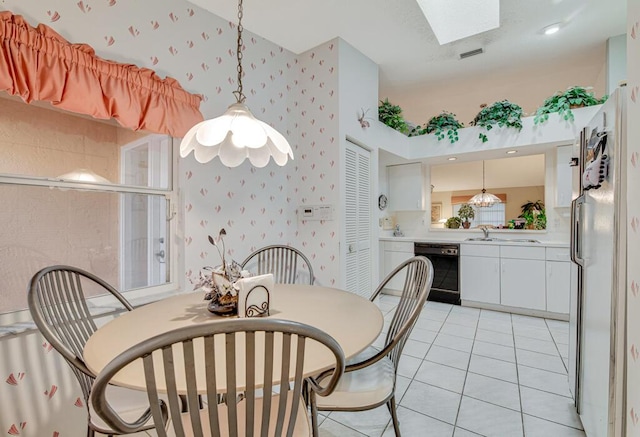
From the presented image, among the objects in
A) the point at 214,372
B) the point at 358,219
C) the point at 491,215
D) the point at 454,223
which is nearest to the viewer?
the point at 214,372

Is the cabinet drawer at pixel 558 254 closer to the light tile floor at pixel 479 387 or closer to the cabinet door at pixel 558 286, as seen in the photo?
the cabinet door at pixel 558 286

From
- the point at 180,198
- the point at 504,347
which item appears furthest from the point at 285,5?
the point at 504,347

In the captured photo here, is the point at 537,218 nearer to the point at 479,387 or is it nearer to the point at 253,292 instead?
the point at 479,387

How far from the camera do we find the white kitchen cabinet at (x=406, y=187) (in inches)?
177

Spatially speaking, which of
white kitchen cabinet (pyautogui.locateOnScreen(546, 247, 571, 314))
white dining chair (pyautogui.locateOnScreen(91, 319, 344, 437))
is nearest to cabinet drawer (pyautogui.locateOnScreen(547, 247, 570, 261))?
white kitchen cabinet (pyautogui.locateOnScreen(546, 247, 571, 314))

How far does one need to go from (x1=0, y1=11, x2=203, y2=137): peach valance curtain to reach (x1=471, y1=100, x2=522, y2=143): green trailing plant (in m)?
3.36

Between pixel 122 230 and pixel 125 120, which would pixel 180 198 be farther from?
pixel 125 120

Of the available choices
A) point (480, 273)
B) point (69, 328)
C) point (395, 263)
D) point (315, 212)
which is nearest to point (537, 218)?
point (480, 273)

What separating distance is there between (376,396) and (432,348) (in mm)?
1647

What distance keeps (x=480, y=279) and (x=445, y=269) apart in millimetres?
421

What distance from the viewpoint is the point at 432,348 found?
2631 millimetres

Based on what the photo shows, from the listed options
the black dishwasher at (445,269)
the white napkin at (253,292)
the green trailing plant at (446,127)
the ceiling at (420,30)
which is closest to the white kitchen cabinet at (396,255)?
the black dishwasher at (445,269)

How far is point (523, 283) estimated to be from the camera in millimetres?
3449

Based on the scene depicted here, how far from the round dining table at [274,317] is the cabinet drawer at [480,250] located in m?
2.72
